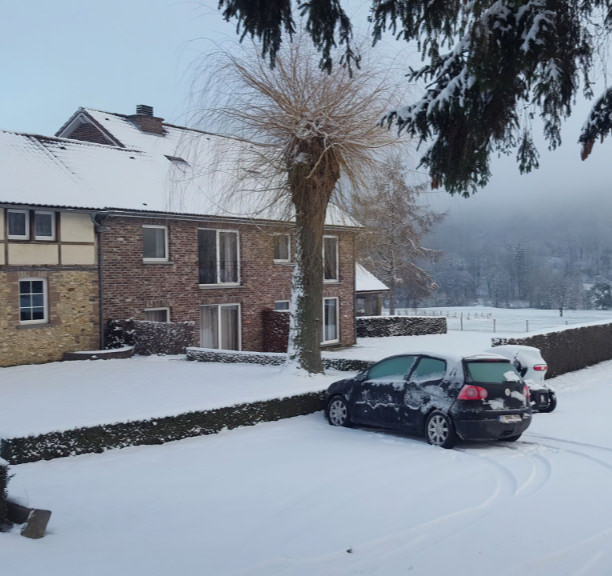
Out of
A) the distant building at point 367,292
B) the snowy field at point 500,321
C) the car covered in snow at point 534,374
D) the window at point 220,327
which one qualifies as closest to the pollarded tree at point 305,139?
the car covered in snow at point 534,374

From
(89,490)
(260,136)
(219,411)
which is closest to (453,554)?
(89,490)

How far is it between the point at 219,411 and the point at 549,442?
548 cm

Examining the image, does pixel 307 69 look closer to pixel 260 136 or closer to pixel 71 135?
pixel 260 136

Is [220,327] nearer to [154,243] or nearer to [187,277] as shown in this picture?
[187,277]

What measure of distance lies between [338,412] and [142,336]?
10.6 meters

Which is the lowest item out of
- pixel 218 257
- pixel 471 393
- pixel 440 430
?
pixel 440 430

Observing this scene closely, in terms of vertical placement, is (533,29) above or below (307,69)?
below

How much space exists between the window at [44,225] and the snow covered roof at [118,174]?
1.70 feet

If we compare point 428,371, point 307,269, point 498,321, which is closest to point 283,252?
point 307,269

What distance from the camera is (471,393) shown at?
1054 cm

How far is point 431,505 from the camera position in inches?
299

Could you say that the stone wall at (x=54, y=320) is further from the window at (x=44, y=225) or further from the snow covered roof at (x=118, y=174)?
the snow covered roof at (x=118, y=174)

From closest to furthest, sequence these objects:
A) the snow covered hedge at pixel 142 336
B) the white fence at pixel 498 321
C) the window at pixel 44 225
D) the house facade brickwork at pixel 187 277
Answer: the window at pixel 44 225 → the snow covered hedge at pixel 142 336 → the house facade brickwork at pixel 187 277 → the white fence at pixel 498 321

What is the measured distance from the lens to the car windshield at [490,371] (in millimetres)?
10789
